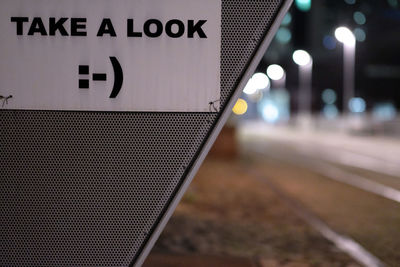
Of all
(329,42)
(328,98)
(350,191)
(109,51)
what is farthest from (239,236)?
(328,98)

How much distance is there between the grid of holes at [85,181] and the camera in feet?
9.47

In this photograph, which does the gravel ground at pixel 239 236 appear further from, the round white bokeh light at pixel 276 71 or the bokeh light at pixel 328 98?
the bokeh light at pixel 328 98

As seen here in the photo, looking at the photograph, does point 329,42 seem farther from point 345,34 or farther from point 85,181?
point 85,181

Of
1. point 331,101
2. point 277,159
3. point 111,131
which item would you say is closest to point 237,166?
point 277,159

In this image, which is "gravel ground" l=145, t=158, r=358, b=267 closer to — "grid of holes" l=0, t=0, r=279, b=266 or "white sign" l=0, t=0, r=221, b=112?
"grid of holes" l=0, t=0, r=279, b=266

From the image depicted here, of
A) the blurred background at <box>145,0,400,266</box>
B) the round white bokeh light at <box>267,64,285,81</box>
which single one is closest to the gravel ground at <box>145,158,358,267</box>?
the blurred background at <box>145,0,400,266</box>

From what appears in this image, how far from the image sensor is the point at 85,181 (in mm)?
2908

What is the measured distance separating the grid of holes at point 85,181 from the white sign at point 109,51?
0.14 m

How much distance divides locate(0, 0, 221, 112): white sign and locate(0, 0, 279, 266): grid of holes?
0.14 m

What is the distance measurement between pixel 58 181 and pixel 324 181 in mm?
11569

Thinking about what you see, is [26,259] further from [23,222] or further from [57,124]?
[57,124]

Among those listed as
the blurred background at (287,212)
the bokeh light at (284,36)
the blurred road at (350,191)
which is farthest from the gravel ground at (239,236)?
the bokeh light at (284,36)

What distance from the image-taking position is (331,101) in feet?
307

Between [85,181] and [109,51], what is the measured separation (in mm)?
775
